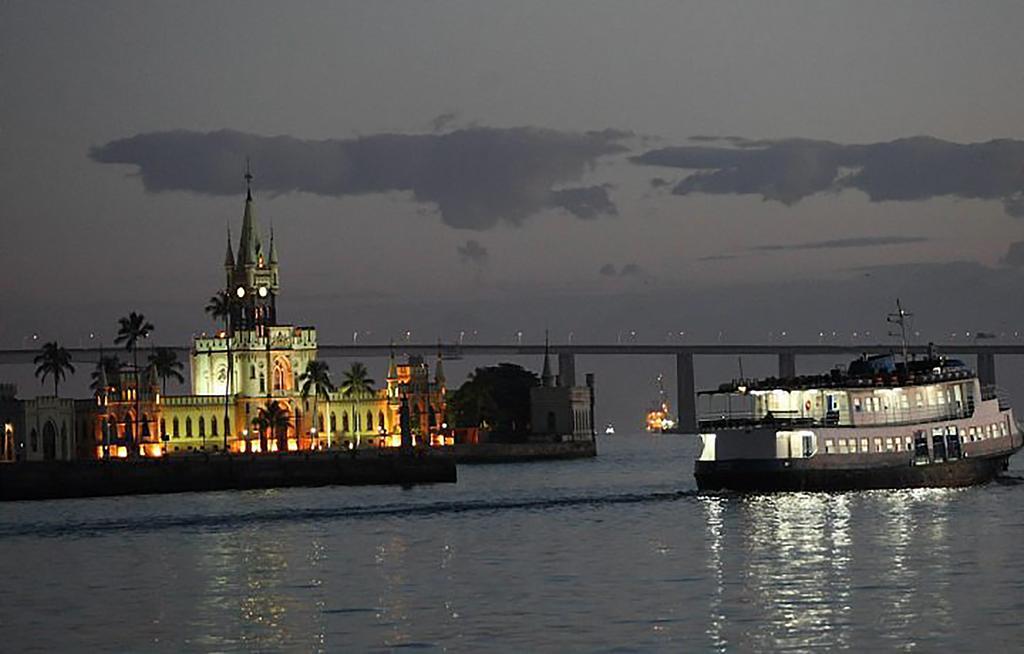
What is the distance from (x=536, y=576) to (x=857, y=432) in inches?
1454

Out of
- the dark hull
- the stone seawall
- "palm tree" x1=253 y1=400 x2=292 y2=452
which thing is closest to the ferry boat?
the dark hull

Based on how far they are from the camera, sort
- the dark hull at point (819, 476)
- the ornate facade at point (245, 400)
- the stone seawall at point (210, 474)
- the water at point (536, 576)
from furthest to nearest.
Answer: the ornate facade at point (245, 400) < the stone seawall at point (210, 474) < the dark hull at point (819, 476) < the water at point (536, 576)

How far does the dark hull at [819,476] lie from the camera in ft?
314

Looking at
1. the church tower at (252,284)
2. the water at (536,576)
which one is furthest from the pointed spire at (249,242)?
the water at (536,576)

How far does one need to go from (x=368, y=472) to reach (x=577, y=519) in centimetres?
5386

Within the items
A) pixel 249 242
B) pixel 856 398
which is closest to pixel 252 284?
pixel 249 242

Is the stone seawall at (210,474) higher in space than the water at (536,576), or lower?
higher

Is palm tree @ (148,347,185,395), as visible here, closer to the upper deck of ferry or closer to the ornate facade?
the ornate facade

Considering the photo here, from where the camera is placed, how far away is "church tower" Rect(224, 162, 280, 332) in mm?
190000

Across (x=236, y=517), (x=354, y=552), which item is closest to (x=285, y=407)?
(x=236, y=517)

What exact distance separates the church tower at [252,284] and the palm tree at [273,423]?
32.2ft

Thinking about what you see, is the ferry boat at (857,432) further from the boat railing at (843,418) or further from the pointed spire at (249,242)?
the pointed spire at (249,242)

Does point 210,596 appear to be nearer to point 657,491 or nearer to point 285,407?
point 657,491

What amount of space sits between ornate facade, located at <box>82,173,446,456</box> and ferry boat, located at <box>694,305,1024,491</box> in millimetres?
82412
